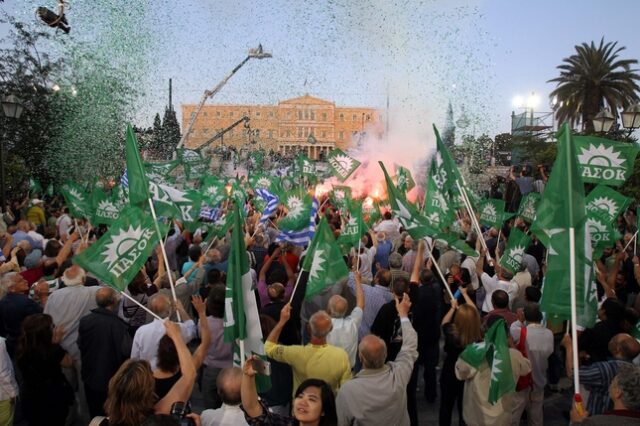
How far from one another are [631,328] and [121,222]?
477 centimetres

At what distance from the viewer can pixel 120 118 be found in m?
27.2

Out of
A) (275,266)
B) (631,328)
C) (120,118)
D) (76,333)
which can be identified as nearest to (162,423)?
(76,333)

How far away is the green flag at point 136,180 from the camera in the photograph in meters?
5.15

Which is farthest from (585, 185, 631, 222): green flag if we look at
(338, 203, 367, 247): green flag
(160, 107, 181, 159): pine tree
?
(160, 107, 181, 159): pine tree

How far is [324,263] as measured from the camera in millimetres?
5488

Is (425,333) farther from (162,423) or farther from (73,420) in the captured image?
(162,423)

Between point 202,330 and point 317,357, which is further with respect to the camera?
point 317,357

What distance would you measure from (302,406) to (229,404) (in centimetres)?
40

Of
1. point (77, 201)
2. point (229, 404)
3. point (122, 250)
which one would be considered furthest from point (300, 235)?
point (229, 404)

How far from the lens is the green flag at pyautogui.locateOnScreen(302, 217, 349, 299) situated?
215 inches

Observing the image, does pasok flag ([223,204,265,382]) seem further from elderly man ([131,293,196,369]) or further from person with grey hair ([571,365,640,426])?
person with grey hair ([571,365,640,426])

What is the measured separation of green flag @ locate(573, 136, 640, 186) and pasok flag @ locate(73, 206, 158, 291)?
15.8 ft

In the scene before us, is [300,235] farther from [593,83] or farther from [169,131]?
[169,131]

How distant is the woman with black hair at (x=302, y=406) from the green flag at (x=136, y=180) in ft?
7.65
